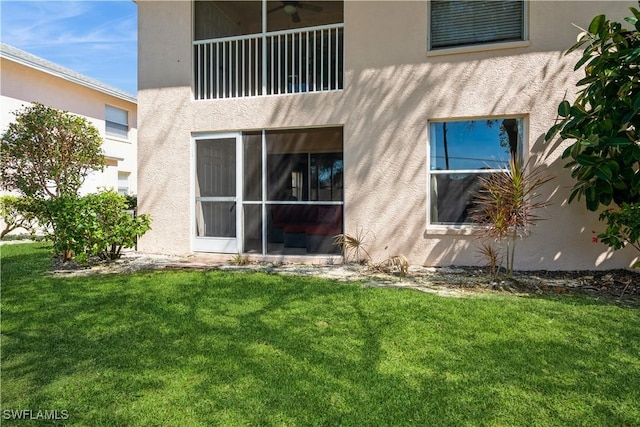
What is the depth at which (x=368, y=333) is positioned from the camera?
3535mm

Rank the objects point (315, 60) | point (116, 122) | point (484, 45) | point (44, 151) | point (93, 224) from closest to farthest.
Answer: point (484, 45)
point (93, 224)
point (315, 60)
point (44, 151)
point (116, 122)

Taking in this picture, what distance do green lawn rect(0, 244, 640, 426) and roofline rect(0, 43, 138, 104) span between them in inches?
466

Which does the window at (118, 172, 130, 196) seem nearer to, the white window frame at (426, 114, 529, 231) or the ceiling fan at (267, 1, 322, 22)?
the ceiling fan at (267, 1, 322, 22)

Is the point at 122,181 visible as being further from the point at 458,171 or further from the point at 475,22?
the point at 475,22

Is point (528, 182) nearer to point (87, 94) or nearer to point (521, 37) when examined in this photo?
point (521, 37)

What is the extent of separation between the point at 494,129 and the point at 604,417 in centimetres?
527

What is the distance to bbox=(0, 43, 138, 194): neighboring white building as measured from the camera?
12.5 meters

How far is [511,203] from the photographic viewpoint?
535cm

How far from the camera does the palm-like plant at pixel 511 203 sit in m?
5.32

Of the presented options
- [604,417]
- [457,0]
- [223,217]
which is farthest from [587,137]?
[223,217]

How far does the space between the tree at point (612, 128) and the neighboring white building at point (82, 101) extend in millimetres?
11843

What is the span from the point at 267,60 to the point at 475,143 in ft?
15.4

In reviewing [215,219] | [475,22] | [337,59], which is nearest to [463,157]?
[475,22]

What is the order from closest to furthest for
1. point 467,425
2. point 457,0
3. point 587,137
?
point 467,425 < point 587,137 < point 457,0
